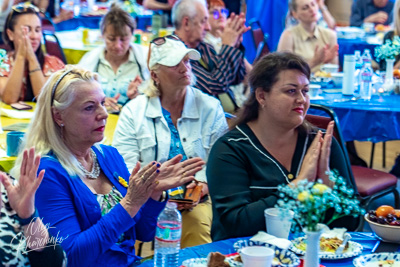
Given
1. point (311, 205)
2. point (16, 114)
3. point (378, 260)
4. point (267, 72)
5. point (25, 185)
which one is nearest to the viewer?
point (311, 205)

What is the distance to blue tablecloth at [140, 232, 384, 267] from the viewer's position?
217 cm

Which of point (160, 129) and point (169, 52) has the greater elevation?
point (169, 52)

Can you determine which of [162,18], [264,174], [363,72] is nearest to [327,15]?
[162,18]

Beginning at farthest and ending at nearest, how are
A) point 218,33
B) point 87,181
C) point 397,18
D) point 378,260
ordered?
point 397,18, point 218,33, point 87,181, point 378,260

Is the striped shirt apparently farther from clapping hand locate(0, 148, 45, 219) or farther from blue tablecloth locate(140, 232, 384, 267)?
clapping hand locate(0, 148, 45, 219)

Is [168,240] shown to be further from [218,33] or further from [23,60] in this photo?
[218,33]

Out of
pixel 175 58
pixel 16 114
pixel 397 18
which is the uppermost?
pixel 175 58

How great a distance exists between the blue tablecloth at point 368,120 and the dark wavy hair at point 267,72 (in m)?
1.58

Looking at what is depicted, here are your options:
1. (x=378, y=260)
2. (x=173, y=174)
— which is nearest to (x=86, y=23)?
(x=173, y=174)

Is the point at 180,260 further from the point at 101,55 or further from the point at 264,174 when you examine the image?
the point at 101,55

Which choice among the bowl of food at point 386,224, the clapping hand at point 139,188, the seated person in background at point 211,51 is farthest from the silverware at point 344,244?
the seated person in background at point 211,51

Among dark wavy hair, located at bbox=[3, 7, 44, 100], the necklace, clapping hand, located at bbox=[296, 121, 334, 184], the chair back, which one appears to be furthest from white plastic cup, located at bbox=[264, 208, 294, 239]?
the chair back

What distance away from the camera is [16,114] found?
4.16 m

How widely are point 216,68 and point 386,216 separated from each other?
2454mm
